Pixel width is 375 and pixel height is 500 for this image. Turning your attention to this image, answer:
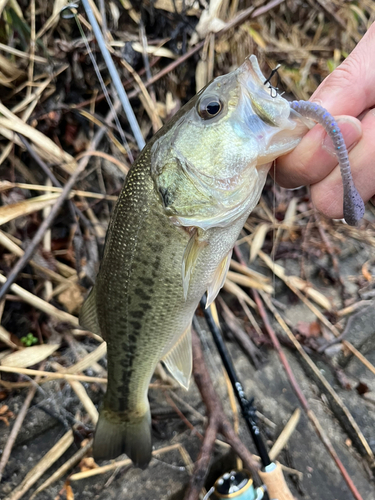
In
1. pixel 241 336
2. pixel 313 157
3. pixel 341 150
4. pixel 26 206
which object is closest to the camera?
pixel 341 150

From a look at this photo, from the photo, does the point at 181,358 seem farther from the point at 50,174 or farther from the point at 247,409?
the point at 50,174

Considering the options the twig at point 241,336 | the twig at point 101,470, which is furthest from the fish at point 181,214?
the twig at point 241,336

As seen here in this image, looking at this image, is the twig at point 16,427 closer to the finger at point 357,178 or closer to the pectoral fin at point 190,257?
the pectoral fin at point 190,257

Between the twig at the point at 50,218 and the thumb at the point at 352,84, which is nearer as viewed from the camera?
the thumb at the point at 352,84

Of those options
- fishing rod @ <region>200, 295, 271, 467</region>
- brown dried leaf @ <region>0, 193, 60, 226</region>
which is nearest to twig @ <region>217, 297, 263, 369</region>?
fishing rod @ <region>200, 295, 271, 467</region>

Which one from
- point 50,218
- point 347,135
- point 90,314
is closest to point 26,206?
point 50,218

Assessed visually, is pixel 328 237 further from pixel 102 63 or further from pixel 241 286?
pixel 102 63
